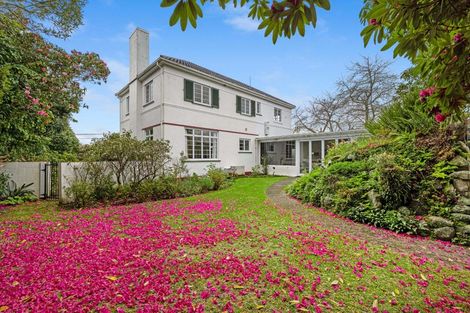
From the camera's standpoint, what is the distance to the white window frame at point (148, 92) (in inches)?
509

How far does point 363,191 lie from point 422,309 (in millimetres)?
3849

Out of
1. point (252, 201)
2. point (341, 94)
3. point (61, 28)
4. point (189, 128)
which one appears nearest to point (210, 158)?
point (189, 128)

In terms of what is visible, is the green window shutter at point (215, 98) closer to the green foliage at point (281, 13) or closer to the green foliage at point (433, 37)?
the green foliage at point (433, 37)

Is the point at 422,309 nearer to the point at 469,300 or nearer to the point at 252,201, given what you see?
the point at 469,300

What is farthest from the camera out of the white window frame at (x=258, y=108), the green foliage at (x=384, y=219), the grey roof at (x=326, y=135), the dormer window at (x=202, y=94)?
the white window frame at (x=258, y=108)

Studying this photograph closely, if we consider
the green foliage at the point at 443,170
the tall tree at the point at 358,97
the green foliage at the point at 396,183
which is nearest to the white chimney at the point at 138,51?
the green foliage at the point at 396,183

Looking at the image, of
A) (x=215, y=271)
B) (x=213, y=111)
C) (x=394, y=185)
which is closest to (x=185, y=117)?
(x=213, y=111)

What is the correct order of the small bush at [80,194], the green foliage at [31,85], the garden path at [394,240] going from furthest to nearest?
the small bush at [80,194]
the green foliage at [31,85]
the garden path at [394,240]

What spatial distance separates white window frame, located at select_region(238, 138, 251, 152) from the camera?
640 inches

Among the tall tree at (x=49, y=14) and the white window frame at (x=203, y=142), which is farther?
the white window frame at (x=203, y=142)

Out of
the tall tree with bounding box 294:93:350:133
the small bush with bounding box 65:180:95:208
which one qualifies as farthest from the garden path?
the tall tree with bounding box 294:93:350:133

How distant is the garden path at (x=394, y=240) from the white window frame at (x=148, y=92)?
35.2ft

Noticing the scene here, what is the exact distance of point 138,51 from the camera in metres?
13.2

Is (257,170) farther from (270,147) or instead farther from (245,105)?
(245,105)
